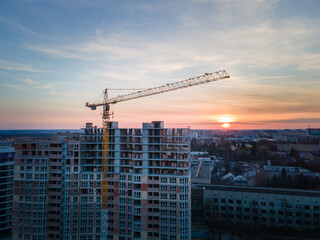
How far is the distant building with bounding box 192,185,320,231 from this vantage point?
82.2 ft

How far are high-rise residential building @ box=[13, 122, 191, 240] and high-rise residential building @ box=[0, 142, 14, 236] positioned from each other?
5.77 metres

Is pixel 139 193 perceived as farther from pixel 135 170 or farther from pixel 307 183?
pixel 307 183

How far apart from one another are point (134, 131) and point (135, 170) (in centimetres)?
354

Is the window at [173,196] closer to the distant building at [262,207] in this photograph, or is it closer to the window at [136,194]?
the window at [136,194]

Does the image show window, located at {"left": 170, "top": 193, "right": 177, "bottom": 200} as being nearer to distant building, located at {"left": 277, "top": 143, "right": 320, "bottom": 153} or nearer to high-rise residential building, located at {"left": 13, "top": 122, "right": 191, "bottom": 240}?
high-rise residential building, located at {"left": 13, "top": 122, "right": 191, "bottom": 240}

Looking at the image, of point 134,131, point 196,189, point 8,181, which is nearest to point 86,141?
point 134,131

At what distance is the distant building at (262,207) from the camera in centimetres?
2505

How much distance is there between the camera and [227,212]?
27.2 metres

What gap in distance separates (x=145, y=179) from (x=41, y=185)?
9.35 metres

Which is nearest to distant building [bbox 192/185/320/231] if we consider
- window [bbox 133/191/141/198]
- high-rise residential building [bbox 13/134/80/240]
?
window [bbox 133/191/141/198]

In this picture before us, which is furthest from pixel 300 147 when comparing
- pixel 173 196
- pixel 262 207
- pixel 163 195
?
pixel 163 195

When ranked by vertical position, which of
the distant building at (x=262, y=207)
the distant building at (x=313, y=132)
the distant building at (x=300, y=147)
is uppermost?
the distant building at (x=313, y=132)

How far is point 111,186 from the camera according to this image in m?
20.9

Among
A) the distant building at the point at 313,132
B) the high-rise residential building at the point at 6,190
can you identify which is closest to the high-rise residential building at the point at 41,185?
the high-rise residential building at the point at 6,190
